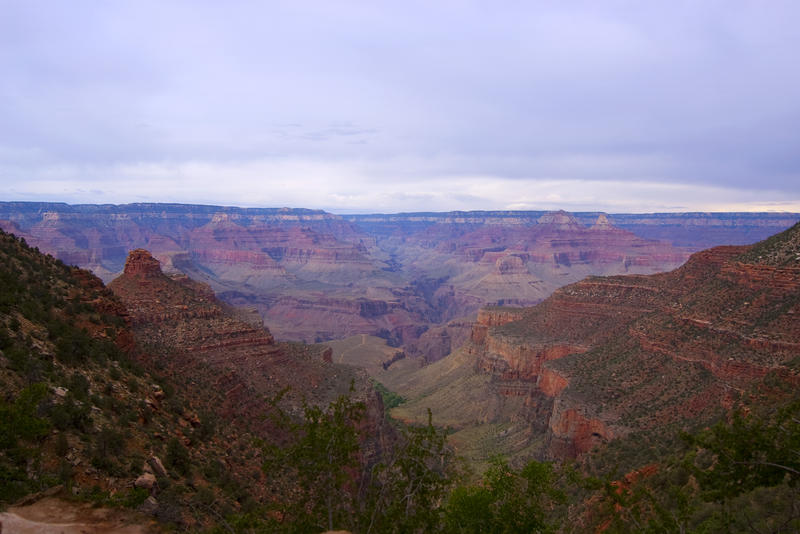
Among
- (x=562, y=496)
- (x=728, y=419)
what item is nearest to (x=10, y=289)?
(x=562, y=496)

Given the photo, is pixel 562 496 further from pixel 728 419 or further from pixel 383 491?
pixel 728 419

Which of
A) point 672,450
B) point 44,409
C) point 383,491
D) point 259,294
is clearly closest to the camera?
point 383,491

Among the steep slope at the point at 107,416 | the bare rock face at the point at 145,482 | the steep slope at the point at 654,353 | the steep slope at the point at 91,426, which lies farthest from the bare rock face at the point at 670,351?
the bare rock face at the point at 145,482

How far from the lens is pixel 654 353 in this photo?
46125 millimetres

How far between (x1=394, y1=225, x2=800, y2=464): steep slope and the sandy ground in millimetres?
32354

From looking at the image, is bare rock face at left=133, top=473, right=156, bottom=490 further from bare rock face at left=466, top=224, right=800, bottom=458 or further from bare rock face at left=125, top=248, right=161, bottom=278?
bare rock face at left=125, top=248, right=161, bottom=278

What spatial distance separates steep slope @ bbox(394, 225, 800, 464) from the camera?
36250 millimetres

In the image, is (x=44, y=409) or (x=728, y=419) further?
(x=728, y=419)

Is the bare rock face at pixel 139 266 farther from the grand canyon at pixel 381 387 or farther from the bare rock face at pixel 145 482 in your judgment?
the bare rock face at pixel 145 482

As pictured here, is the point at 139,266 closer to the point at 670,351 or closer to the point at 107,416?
the point at 107,416

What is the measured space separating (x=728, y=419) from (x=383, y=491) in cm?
2343

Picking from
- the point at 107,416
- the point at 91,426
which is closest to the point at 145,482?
the point at 91,426

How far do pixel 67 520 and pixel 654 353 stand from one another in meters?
46.9

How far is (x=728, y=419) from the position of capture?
27.8 m
